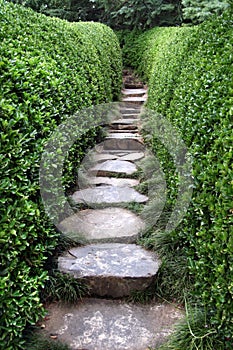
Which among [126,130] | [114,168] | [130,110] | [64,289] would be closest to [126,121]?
[126,130]

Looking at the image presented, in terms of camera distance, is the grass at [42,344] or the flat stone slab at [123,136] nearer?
the grass at [42,344]

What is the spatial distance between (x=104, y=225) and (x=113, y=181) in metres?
1.05

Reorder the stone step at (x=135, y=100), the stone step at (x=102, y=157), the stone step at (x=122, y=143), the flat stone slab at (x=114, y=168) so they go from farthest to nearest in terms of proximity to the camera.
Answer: the stone step at (x=135, y=100) → the stone step at (x=122, y=143) → the stone step at (x=102, y=157) → the flat stone slab at (x=114, y=168)

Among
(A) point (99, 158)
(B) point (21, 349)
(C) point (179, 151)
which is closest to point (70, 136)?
(C) point (179, 151)

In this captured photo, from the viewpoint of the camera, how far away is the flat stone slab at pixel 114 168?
4.42 m

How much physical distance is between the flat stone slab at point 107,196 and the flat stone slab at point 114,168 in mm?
452

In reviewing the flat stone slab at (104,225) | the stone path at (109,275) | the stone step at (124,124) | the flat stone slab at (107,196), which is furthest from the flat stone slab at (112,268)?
the stone step at (124,124)

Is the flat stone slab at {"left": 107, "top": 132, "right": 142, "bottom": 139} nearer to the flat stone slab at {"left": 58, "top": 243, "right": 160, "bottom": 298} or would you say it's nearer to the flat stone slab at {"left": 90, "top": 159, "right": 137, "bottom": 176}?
the flat stone slab at {"left": 90, "top": 159, "right": 137, "bottom": 176}

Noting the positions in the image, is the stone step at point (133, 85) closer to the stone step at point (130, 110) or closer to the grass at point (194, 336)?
the stone step at point (130, 110)

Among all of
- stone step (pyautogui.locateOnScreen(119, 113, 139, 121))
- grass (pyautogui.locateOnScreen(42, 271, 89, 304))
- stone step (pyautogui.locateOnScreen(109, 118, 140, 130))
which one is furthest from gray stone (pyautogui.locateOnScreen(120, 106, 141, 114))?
grass (pyautogui.locateOnScreen(42, 271, 89, 304))

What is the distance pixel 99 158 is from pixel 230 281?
3375 mm

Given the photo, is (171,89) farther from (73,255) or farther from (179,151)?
(73,255)

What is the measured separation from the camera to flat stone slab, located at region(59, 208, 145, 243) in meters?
2.96

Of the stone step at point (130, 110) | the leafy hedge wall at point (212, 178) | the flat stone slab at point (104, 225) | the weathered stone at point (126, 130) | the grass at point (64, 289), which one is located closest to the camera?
the leafy hedge wall at point (212, 178)
